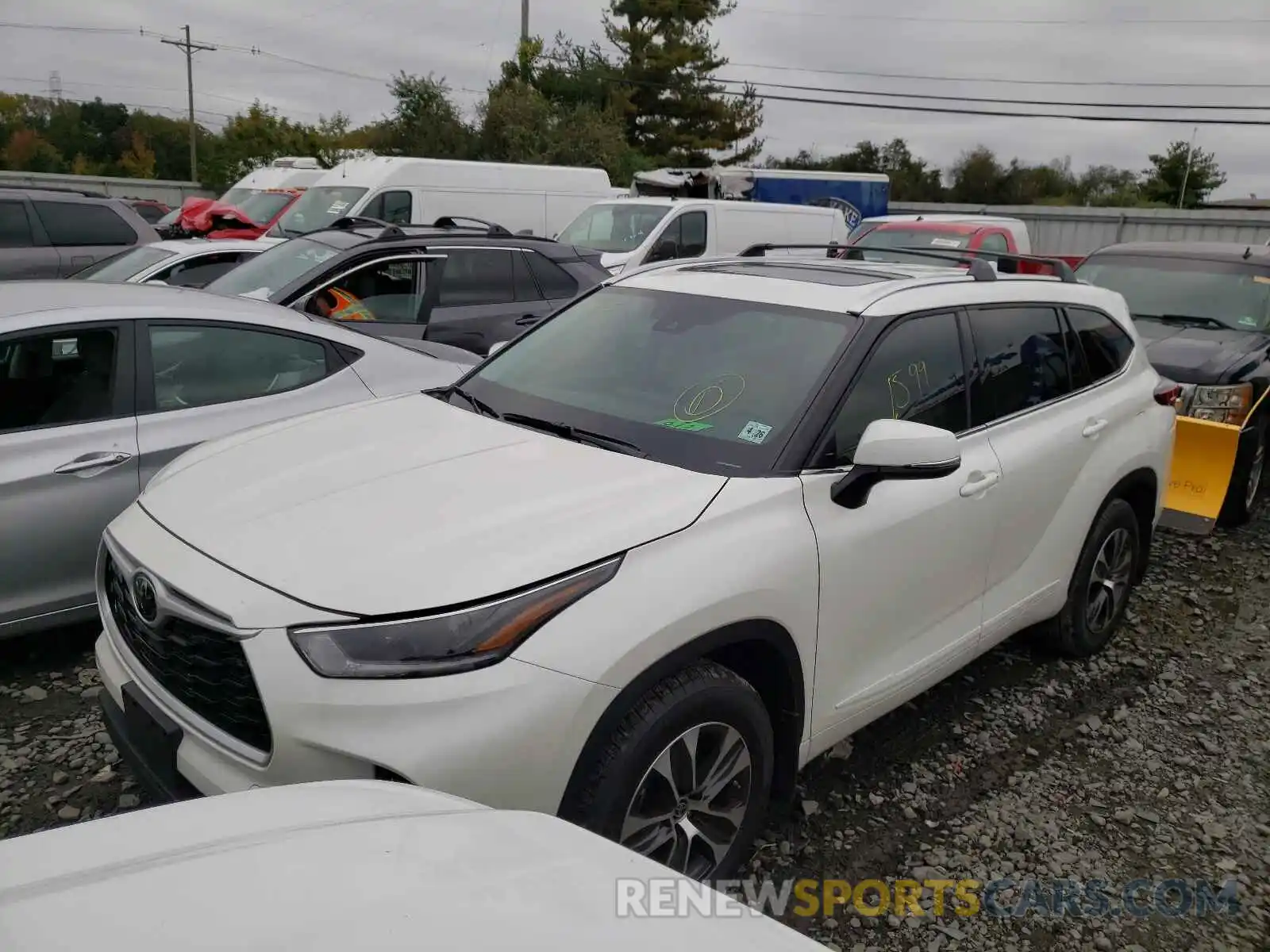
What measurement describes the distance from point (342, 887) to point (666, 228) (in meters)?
11.2

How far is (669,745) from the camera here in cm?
238

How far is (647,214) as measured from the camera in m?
12.2

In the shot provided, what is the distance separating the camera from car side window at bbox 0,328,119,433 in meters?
3.80

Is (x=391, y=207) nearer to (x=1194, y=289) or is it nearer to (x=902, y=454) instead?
(x=1194, y=289)

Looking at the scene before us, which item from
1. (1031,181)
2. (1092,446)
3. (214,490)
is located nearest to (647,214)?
(1092,446)

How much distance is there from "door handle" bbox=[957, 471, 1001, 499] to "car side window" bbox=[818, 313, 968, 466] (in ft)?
0.57

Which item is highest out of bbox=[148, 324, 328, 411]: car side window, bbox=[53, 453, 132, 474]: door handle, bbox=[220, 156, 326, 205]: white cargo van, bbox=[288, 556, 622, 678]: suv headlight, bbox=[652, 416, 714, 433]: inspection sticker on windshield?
bbox=[220, 156, 326, 205]: white cargo van

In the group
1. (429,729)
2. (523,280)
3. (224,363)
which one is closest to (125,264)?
(523,280)

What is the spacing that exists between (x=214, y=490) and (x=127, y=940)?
1.75 meters

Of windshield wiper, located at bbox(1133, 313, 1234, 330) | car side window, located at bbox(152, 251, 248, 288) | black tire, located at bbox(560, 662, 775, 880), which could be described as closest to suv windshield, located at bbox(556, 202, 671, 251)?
car side window, located at bbox(152, 251, 248, 288)

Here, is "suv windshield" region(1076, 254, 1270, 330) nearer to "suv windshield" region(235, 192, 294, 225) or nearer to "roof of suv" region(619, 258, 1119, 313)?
"roof of suv" region(619, 258, 1119, 313)

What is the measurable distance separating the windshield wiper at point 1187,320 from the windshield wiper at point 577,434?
562 cm

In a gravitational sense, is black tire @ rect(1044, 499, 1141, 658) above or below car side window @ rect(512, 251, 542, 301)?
below

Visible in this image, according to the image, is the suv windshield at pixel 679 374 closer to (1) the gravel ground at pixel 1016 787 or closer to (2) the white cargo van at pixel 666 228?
(1) the gravel ground at pixel 1016 787
